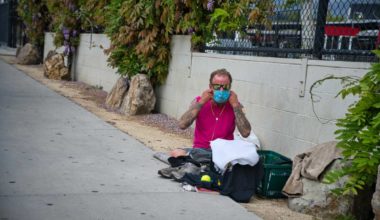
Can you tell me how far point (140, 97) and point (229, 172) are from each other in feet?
14.2

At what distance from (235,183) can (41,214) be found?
1.58 metres

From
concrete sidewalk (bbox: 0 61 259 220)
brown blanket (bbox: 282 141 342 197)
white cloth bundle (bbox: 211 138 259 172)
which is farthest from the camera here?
white cloth bundle (bbox: 211 138 259 172)

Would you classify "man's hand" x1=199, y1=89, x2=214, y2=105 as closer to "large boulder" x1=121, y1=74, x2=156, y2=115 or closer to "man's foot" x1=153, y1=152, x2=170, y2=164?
"man's foot" x1=153, y1=152, x2=170, y2=164

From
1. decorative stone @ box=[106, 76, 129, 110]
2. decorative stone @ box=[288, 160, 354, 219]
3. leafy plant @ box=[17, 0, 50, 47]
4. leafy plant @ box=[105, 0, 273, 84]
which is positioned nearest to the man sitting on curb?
decorative stone @ box=[288, 160, 354, 219]

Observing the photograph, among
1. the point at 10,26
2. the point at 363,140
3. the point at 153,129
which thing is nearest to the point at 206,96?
the point at 363,140

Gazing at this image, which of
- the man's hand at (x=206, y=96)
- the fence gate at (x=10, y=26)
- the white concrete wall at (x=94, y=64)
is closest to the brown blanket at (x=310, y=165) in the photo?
the man's hand at (x=206, y=96)

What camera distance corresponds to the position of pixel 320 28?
19.8 feet

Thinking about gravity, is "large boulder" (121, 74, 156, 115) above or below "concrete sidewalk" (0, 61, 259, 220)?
above

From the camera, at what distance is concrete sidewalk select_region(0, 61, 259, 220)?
411cm

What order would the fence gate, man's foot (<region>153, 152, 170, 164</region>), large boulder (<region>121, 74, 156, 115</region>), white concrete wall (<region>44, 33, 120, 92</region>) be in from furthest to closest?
the fence gate → white concrete wall (<region>44, 33, 120, 92</region>) → large boulder (<region>121, 74, 156, 115</region>) → man's foot (<region>153, 152, 170, 164</region>)

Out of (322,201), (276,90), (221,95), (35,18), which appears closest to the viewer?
(322,201)

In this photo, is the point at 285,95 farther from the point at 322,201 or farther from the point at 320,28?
the point at 322,201

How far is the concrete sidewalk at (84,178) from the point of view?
4.11 metres

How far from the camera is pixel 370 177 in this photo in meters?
3.96
